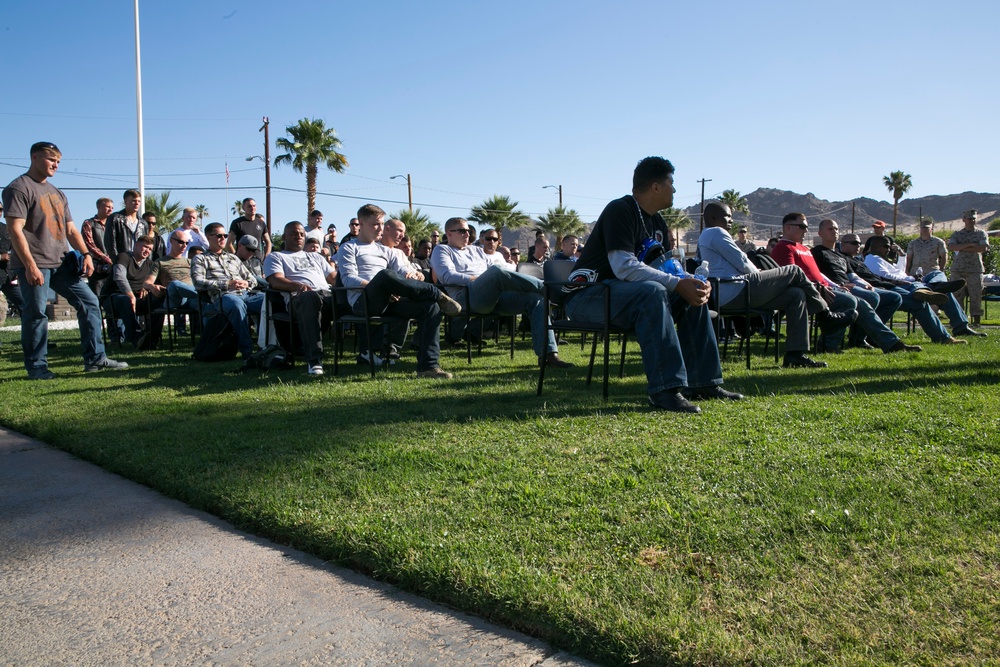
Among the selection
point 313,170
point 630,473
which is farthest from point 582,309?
point 313,170

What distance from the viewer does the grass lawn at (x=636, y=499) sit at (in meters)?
1.97

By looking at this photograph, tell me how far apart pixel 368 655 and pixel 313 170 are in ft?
133

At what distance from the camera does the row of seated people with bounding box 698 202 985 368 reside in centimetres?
715

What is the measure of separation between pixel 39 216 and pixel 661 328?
5.54 metres

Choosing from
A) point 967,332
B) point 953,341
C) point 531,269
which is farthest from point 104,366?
point 967,332

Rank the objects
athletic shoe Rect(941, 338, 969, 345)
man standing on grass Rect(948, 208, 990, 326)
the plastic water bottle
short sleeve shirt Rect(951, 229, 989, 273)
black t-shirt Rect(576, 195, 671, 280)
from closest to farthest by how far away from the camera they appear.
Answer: black t-shirt Rect(576, 195, 671, 280), the plastic water bottle, athletic shoe Rect(941, 338, 969, 345), man standing on grass Rect(948, 208, 990, 326), short sleeve shirt Rect(951, 229, 989, 273)

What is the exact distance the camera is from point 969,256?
516 inches

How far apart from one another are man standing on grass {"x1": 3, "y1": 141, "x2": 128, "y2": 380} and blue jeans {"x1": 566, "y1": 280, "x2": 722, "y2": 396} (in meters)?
4.68

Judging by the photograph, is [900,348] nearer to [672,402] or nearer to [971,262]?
[672,402]

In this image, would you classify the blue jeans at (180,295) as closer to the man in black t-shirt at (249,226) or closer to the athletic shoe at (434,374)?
the man in black t-shirt at (249,226)

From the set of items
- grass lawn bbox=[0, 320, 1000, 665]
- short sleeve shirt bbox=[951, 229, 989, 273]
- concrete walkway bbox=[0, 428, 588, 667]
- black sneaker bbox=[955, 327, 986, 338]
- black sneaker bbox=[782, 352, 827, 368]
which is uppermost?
short sleeve shirt bbox=[951, 229, 989, 273]

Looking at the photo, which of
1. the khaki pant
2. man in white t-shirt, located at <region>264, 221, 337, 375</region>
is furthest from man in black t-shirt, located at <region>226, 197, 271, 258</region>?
the khaki pant

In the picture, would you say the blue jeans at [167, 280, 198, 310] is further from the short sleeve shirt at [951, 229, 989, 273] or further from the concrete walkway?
the short sleeve shirt at [951, 229, 989, 273]

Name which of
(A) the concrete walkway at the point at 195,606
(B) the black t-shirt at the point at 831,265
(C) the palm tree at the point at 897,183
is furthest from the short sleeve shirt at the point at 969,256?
(C) the palm tree at the point at 897,183
